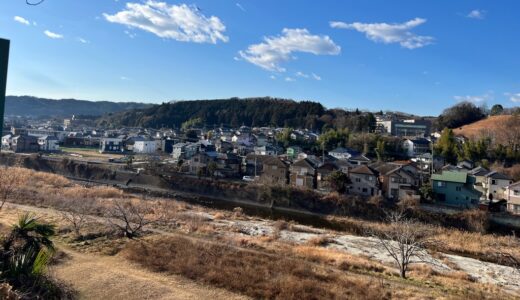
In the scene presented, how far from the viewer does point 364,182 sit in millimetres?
28844

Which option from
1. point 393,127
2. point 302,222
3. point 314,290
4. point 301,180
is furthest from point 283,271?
point 393,127

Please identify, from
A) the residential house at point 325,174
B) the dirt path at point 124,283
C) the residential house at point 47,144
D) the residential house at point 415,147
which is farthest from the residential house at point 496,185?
the residential house at point 47,144

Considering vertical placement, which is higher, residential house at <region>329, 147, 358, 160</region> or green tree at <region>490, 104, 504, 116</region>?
green tree at <region>490, 104, 504, 116</region>

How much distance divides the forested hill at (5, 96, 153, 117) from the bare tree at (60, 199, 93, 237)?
16264 cm

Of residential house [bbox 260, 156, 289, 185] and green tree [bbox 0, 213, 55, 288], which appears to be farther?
residential house [bbox 260, 156, 289, 185]

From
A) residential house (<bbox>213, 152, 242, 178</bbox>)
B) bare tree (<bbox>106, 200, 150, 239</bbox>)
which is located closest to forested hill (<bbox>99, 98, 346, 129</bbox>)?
residential house (<bbox>213, 152, 242, 178</bbox>)

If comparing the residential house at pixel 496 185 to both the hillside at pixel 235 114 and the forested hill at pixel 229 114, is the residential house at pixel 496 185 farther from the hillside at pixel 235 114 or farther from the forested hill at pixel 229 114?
the forested hill at pixel 229 114

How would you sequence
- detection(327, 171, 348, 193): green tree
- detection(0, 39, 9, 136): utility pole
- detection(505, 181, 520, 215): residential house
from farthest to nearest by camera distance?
detection(327, 171, 348, 193): green tree → detection(505, 181, 520, 215): residential house → detection(0, 39, 9, 136): utility pole

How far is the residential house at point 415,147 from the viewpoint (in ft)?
150

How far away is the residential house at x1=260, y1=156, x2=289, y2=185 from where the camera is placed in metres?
32.2

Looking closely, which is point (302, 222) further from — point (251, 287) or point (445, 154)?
point (445, 154)

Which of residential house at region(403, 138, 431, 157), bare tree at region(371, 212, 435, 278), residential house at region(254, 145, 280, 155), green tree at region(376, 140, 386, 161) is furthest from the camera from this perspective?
residential house at region(254, 145, 280, 155)

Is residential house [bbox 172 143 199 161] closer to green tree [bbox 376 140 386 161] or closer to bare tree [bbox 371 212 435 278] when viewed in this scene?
green tree [bbox 376 140 386 161]

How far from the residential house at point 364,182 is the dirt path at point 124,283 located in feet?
70.7
